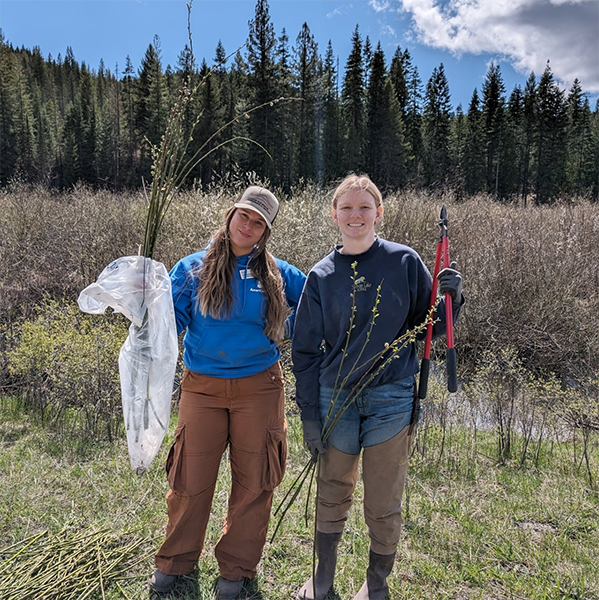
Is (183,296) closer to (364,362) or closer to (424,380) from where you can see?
(364,362)

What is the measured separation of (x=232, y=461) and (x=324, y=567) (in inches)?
25.5

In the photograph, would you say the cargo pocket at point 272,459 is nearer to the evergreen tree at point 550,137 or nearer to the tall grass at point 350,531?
the tall grass at point 350,531

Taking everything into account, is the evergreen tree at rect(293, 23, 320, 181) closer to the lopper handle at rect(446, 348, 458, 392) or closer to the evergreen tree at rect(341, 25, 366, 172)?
the evergreen tree at rect(341, 25, 366, 172)

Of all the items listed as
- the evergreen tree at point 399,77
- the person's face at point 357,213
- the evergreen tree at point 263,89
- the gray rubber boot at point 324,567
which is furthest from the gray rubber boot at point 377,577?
the evergreen tree at point 399,77

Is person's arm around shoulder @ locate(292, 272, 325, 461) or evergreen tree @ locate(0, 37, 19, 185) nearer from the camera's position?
person's arm around shoulder @ locate(292, 272, 325, 461)

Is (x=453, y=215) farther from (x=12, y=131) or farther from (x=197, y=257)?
(x=12, y=131)

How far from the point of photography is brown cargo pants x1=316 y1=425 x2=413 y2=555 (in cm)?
189

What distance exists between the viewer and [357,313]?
6.22 ft

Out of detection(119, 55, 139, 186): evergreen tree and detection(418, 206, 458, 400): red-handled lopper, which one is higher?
detection(119, 55, 139, 186): evergreen tree

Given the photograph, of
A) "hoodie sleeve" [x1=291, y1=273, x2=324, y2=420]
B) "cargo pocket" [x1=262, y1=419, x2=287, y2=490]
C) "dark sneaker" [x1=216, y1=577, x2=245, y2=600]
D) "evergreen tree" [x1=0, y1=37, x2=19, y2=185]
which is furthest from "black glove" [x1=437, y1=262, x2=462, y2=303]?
"evergreen tree" [x1=0, y1=37, x2=19, y2=185]

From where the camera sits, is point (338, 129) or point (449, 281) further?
point (338, 129)

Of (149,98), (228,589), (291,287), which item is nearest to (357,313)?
(291,287)

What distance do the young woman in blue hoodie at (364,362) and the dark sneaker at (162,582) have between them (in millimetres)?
693

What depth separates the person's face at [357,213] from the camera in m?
1.88
